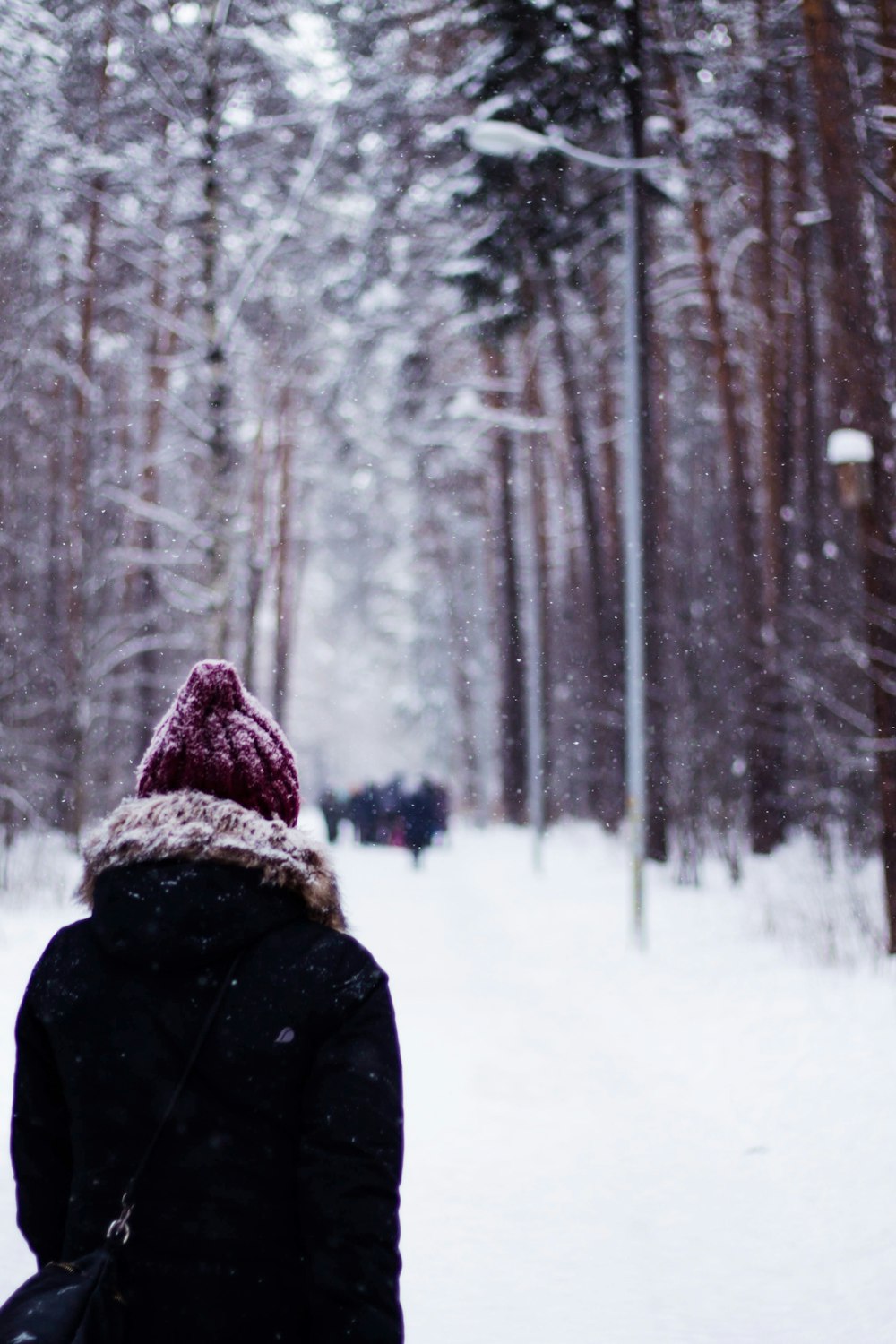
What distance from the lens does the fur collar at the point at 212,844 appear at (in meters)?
2.02

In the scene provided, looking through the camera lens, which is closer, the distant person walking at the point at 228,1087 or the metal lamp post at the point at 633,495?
the distant person walking at the point at 228,1087

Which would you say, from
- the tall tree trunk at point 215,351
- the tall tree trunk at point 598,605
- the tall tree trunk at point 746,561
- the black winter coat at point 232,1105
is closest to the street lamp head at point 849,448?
the tall tree trunk at point 746,561

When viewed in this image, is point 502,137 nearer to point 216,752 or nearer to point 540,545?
point 216,752

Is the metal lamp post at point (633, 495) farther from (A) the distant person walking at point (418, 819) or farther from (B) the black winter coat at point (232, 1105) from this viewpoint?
(A) the distant person walking at point (418, 819)

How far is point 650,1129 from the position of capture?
645cm

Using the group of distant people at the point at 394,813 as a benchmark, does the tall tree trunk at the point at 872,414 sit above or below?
above

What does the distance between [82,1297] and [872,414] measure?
9.35 m

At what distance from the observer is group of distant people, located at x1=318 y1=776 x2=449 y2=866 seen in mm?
23438

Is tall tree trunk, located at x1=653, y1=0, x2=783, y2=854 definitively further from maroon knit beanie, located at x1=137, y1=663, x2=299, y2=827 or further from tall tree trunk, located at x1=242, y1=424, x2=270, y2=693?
maroon knit beanie, located at x1=137, y1=663, x2=299, y2=827

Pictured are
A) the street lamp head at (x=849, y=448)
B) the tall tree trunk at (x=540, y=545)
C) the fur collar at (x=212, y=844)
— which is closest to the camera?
the fur collar at (x=212, y=844)

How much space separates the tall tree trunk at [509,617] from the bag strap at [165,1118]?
25.2 m

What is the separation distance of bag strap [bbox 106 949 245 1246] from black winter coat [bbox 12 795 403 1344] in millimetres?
13

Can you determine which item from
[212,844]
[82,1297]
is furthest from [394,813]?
[82,1297]

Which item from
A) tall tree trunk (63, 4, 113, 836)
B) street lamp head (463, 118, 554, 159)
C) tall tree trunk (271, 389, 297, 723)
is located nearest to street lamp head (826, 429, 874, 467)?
street lamp head (463, 118, 554, 159)
